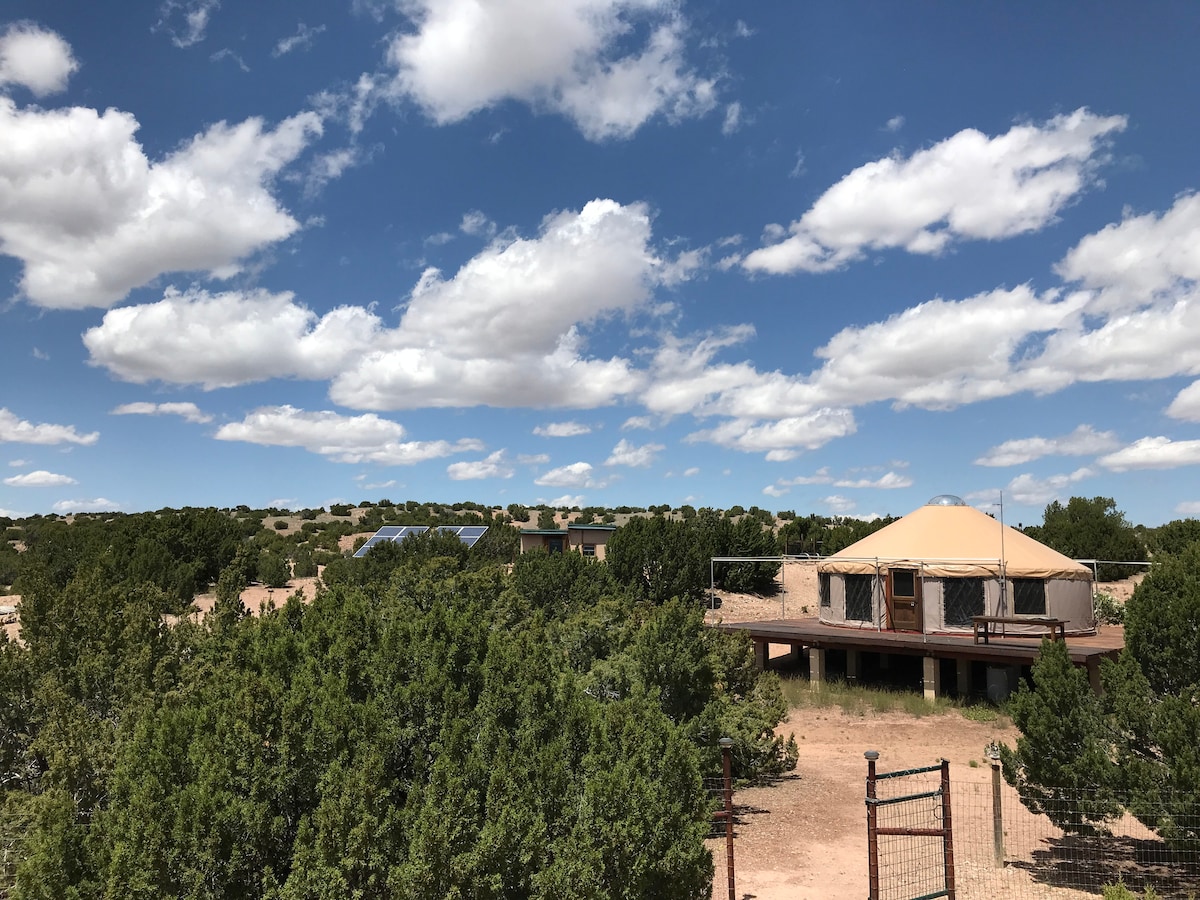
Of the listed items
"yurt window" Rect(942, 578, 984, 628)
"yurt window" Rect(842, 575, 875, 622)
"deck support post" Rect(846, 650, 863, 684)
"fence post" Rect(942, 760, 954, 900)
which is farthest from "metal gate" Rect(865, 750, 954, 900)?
"yurt window" Rect(842, 575, 875, 622)

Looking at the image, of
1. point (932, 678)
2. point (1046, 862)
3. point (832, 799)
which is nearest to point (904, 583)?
point (932, 678)

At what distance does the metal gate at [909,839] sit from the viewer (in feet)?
23.2

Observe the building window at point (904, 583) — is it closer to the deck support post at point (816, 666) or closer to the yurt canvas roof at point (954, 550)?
the yurt canvas roof at point (954, 550)

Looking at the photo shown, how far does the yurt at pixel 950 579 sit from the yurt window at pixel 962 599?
0.02 m

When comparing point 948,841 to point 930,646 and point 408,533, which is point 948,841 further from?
point 408,533

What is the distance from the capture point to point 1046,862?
9.09 metres

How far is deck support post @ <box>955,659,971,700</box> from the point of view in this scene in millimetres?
17453

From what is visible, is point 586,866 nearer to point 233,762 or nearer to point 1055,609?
point 233,762

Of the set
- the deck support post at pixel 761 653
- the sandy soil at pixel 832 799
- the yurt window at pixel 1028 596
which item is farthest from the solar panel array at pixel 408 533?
the yurt window at pixel 1028 596

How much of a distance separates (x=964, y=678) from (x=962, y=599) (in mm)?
1963

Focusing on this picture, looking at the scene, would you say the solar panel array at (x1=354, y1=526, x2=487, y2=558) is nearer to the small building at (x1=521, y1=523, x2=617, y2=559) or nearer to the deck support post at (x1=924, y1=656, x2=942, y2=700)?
the small building at (x1=521, y1=523, x2=617, y2=559)

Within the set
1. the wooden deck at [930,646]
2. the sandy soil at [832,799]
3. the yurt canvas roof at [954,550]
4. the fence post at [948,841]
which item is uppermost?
the yurt canvas roof at [954,550]

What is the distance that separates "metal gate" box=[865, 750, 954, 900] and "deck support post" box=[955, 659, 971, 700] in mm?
6248

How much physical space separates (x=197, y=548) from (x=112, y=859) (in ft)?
82.6
